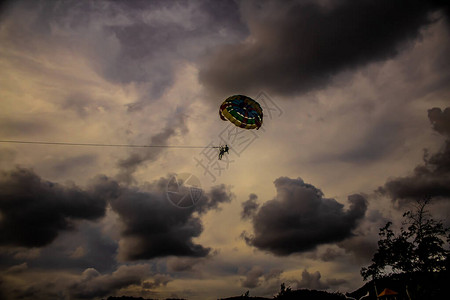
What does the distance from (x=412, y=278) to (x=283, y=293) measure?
1880 centimetres

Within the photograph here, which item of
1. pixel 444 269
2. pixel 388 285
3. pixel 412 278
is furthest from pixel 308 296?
pixel 444 269

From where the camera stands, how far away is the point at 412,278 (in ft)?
121

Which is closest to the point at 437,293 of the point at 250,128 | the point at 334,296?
the point at 250,128

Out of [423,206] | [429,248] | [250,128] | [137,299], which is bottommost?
[137,299]

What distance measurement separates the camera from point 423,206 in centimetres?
3597

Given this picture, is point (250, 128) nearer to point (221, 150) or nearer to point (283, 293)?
point (221, 150)

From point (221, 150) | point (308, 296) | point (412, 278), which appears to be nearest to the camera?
point (221, 150)

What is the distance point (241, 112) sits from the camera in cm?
2650

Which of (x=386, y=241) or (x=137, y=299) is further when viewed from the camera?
(x=137, y=299)

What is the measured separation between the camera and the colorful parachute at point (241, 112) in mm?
26062

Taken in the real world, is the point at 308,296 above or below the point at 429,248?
below

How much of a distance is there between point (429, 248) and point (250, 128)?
31.3m

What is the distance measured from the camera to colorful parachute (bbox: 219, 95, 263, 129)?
26.1 m

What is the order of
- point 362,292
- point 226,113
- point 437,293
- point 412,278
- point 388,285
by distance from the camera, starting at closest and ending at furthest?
point 437,293 < point 226,113 < point 412,278 < point 388,285 < point 362,292
